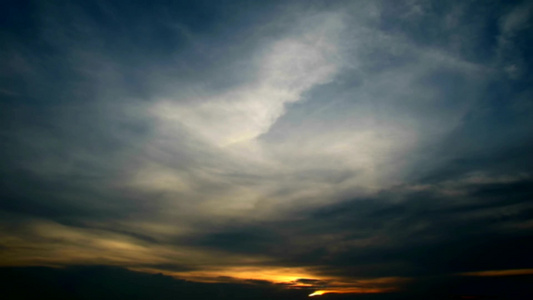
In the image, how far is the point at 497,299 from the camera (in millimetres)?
49094

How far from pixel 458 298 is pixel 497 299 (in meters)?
5.44

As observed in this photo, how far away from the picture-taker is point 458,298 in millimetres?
51219
